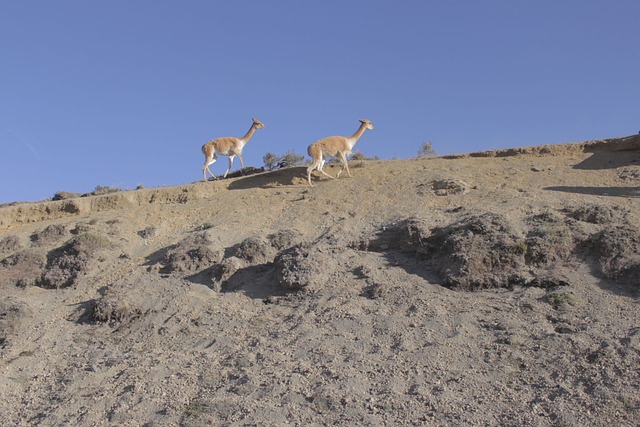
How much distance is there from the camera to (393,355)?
10352 mm

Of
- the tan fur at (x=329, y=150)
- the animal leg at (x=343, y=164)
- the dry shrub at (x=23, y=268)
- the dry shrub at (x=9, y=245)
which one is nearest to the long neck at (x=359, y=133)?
the tan fur at (x=329, y=150)

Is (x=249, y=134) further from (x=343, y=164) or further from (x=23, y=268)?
(x=23, y=268)

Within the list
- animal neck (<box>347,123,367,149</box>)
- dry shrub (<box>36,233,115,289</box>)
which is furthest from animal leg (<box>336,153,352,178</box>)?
dry shrub (<box>36,233,115,289</box>)

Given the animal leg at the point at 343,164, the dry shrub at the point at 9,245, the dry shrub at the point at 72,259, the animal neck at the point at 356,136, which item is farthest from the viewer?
the animal neck at the point at 356,136

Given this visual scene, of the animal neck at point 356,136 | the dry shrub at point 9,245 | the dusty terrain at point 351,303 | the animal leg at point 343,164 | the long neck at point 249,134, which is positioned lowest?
the dusty terrain at point 351,303

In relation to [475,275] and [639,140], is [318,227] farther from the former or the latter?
[639,140]

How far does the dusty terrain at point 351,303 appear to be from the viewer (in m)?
9.39

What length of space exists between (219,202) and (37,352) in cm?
728

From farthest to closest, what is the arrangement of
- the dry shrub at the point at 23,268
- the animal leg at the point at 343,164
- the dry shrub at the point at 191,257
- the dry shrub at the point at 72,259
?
the animal leg at the point at 343,164 → the dry shrub at the point at 23,268 → the dry shrub at the point at 72,259 → the dry shrub at the point at 191,257

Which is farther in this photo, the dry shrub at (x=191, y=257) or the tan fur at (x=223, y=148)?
the tan fur at (x=223, y=148)

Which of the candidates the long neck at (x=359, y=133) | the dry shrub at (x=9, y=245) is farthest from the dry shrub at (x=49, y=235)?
Answer: the long neck at (x=359, y=133)

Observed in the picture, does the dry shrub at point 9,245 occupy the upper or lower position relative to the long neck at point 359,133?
lower

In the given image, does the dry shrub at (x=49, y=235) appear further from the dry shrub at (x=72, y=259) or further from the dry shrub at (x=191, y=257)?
the dry shrub at (x=191, y=257)

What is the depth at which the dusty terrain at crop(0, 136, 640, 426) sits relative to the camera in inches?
370
